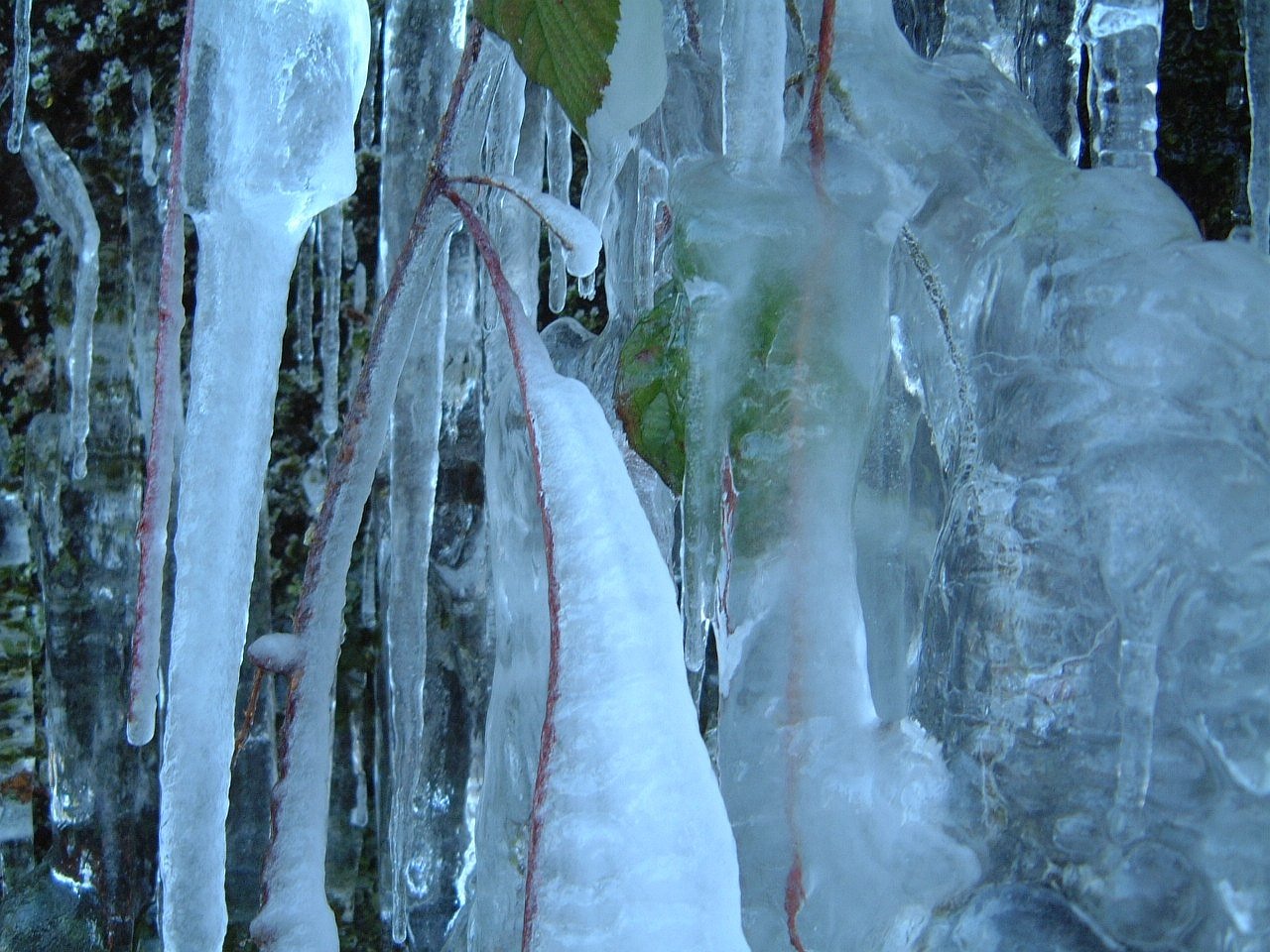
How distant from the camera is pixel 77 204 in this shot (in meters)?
1.23

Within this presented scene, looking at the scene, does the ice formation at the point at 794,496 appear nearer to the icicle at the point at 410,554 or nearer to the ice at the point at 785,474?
the ice at the point at 785,474

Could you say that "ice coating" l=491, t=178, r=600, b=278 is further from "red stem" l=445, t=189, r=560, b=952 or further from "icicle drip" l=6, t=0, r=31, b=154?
"icicle drip" l=6, t=0, r=31, b=154

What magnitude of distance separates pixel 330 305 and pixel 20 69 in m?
0.41

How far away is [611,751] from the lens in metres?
0.34

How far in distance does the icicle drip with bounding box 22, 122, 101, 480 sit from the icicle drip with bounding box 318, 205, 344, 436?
0.27 metres

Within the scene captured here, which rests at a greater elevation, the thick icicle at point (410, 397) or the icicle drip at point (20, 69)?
the icicle drip at point (20, 69)

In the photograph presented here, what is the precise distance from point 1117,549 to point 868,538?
0.53 ft

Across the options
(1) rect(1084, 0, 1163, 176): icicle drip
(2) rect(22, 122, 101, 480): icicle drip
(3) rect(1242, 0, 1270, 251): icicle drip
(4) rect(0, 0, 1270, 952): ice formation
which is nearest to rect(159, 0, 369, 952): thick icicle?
(4) rect(0, 0, 1270, 952): ice formation

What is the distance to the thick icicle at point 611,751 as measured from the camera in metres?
0.33

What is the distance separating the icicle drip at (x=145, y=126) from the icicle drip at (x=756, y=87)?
1.01 metres

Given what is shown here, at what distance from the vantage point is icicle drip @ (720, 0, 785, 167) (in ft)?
1.49

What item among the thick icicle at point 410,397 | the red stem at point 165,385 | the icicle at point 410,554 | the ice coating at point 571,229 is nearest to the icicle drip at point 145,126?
the thick icicle at point 410,397

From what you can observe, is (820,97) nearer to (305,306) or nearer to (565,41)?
(565,41)

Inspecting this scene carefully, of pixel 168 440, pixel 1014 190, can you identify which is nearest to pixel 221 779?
pixel 168 440
